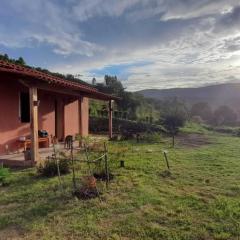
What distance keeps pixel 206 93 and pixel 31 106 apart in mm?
73965

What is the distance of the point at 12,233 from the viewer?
176 inches

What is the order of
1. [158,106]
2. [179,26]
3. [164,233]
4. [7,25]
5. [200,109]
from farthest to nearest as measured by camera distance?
[200,109], [158,106], [179,26], [7,25], [164,233]

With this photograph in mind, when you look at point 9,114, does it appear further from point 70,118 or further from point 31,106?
point 70,118

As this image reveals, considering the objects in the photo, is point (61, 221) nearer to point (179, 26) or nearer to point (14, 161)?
point (14, 161)

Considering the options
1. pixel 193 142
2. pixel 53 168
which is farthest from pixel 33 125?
pixel 193 142

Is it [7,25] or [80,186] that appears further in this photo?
[7,25]

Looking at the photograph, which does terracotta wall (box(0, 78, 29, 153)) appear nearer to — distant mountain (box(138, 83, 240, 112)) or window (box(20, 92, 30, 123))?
window (box(20, 92, 30, 123))

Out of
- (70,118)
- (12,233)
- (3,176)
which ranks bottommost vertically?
(12,233)

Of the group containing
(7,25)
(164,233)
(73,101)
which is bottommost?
(164,233)

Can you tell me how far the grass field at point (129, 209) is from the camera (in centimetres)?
447

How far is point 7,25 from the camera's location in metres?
11.9

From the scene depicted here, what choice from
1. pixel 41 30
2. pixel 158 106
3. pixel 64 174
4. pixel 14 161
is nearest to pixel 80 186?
pixel 64 174

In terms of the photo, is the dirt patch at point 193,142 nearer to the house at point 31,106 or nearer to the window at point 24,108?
the house at point 31,106

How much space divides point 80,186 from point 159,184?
1.85 m
